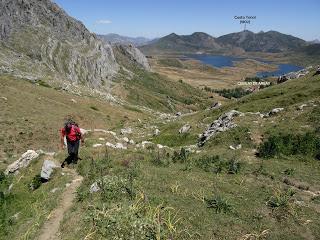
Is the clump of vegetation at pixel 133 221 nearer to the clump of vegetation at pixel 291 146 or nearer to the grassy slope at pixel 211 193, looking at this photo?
the grassy slope at pixel 211 193

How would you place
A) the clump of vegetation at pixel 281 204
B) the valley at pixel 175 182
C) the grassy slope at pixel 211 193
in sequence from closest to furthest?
1. the grassy slope at pixel 211 193
2. the valley at pixel 175 182
3. the clump of vegetation at pixel 281 204

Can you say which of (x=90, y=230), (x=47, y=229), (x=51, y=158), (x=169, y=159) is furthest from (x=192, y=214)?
(x=51, y=158)

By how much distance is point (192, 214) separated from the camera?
16.1 m

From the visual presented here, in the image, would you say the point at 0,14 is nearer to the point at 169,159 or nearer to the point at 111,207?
the point at 169,159

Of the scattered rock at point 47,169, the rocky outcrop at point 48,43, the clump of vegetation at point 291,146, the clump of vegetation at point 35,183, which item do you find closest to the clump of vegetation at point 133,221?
the scattered rock at point 47,169

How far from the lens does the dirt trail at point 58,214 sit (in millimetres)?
15734

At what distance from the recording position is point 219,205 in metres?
17.1

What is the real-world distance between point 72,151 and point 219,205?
1016 cm

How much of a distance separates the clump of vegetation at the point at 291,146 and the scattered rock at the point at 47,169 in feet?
48.3

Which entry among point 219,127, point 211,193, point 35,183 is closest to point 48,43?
point 219,127

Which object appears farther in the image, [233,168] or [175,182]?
[233,168]

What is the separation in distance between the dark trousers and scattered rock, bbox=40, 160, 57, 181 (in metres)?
1.11

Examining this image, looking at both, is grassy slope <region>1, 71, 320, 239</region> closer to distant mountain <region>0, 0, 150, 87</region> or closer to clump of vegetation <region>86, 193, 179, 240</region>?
clump of vegetation <region>86, 193, 179, 240</region>

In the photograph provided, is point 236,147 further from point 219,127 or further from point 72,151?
point 72,151
